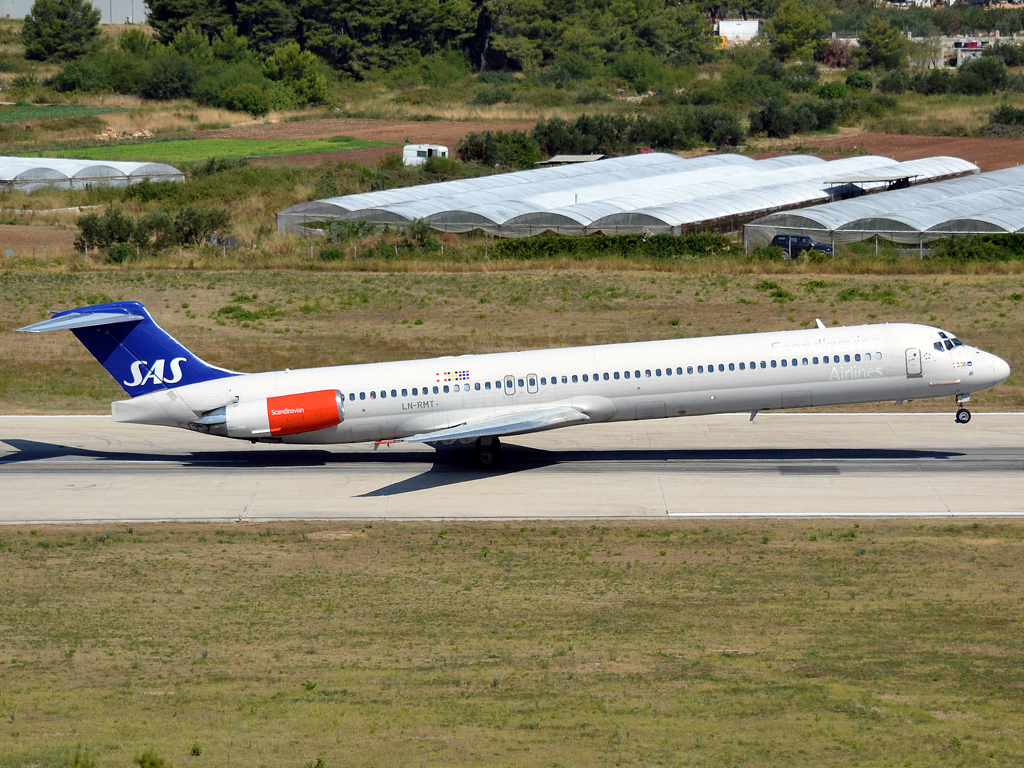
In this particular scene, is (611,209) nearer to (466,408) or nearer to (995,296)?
(995,296)

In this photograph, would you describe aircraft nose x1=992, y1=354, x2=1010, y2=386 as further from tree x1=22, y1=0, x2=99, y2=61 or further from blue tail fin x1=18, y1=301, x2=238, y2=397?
tree x1=22, y1=0, x2=99, y2=61

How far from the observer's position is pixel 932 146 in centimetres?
12150

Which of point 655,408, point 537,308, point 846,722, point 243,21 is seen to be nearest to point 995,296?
point 537,308

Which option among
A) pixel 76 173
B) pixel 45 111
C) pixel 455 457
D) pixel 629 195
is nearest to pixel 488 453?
pixel 455 457

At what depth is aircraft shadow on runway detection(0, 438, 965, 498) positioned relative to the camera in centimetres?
3716

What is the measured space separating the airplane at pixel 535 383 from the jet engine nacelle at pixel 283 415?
29mm

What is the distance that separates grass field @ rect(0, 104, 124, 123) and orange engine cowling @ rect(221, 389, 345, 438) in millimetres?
108420

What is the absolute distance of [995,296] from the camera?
→ 188 feet

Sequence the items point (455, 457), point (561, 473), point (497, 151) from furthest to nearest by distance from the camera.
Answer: point (497, 151)
point (455, 457)
point (561, 473)

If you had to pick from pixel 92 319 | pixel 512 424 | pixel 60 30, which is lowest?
pixel 512 424

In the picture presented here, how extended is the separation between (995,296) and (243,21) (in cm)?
13555

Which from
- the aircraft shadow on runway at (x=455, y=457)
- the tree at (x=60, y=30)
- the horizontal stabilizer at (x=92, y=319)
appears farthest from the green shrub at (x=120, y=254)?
the tree at (x=60, y=30)

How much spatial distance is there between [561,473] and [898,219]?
38.5 meters

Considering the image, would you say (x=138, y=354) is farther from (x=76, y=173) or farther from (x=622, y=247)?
(x=76, y=173)
